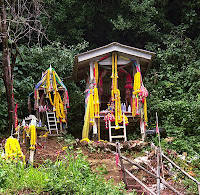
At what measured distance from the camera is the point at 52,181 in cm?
584

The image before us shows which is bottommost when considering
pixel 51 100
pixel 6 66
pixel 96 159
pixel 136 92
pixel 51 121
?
pixel 96 159

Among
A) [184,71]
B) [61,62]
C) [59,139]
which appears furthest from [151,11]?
[59,139]

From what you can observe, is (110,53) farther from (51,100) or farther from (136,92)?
(51,100)

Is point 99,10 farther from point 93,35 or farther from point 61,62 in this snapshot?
point 61,62

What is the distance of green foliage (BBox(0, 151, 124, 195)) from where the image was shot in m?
5.74

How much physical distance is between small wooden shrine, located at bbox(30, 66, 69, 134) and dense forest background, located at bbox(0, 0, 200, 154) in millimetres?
1195

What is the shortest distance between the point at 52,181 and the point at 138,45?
11.7m

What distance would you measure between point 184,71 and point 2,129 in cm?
759

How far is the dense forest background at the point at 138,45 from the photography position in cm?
1219

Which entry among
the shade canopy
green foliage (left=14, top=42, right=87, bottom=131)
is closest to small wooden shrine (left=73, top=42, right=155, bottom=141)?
the shade canopy

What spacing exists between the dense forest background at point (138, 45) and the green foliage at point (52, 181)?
16.8ft

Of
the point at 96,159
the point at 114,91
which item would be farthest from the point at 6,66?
the point at 96,159

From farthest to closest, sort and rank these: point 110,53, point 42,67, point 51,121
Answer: point 42,67 → point 51,121 → point 110,53

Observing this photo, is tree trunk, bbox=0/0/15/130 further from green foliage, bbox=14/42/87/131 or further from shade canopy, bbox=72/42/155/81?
green foliage, bbox=14/42/87/131
